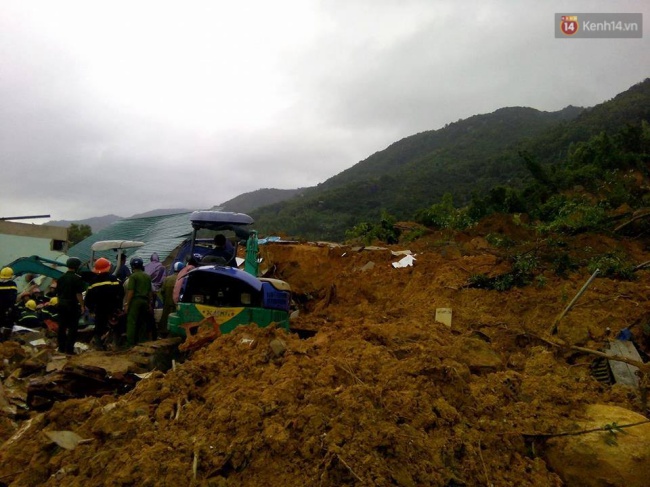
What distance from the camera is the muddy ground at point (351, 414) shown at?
2.71 m

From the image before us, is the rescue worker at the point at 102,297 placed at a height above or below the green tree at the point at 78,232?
below

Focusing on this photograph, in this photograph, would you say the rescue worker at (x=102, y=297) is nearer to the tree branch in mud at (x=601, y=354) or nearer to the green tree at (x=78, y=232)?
the tree branch in mud at (x=601, y=354)

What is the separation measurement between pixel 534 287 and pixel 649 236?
402cm

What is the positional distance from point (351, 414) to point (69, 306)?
5469mm

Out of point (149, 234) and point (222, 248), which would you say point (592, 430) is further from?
point (149, 234)

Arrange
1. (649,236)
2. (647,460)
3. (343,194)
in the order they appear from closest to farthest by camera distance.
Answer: (647,460) → (649,236) → (343,194)

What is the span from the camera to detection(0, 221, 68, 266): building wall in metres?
15.8

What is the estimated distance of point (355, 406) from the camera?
3053 millimetres

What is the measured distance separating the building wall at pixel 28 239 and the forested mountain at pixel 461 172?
18336 mm

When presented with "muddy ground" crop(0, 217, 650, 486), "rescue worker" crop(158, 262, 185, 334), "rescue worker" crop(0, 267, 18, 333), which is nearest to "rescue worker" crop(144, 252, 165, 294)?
"rescue worker" crop(158, 262, 185, 334)

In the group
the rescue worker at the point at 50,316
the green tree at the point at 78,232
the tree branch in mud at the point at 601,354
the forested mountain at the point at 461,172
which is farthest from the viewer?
the forested mountain at the point at 461,172

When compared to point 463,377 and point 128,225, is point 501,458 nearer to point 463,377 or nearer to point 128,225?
point 463,377

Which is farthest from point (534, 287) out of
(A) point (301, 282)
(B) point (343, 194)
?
(B) point (343, 194)

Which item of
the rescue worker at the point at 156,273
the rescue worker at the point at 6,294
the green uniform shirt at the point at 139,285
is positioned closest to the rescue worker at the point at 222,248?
the green uniform shirt at the point at 139,285
